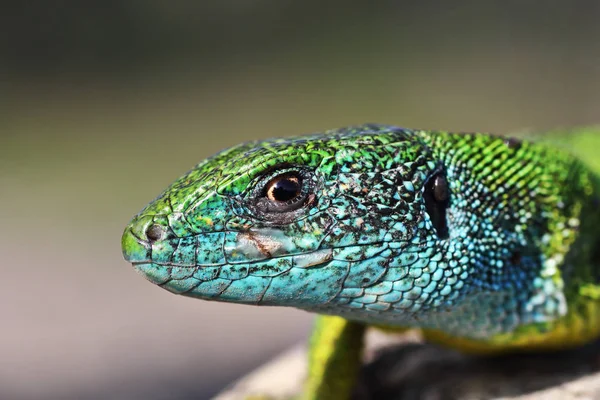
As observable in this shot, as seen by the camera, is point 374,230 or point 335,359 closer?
point 374,230

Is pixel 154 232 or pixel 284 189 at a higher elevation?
pixel 284 189

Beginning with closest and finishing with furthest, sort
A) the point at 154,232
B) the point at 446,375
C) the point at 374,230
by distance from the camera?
the point at 154,232 < the point at 374,230 < the point at 446,375

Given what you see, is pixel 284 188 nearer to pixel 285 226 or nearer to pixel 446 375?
pixel 285 226

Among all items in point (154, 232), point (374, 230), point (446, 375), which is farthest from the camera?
point (446, 375)

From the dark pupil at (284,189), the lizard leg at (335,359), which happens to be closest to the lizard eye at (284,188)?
the dark pupil at (284,189)

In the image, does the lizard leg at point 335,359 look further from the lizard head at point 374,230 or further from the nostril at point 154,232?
the nostril at point 154,232

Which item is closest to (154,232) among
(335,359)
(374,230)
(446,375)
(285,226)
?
(285,226)

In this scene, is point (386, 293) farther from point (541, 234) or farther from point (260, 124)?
point (260, 124)

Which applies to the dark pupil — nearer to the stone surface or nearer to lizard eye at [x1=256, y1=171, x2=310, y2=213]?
lizard eye at [x1=256, y1=171, x2=310, y2=213]

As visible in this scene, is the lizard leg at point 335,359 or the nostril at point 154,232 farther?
the lizard leg at point 335,359
